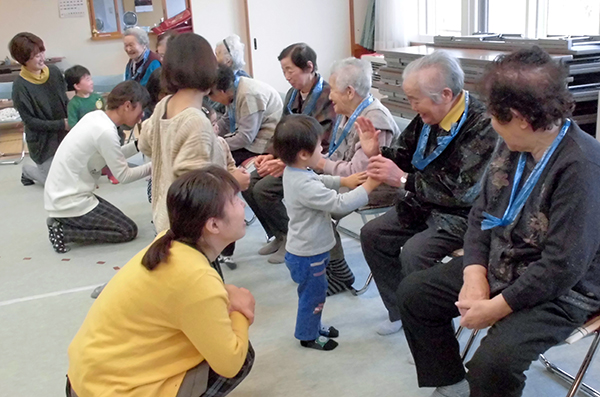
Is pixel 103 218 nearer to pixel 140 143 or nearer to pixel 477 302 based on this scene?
pixel 140 143

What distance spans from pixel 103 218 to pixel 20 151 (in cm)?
352

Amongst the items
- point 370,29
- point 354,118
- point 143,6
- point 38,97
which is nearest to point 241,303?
point 354,118

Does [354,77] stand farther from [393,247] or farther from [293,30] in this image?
[293,30]

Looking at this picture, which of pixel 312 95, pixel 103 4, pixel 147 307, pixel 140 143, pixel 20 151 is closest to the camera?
pixel 147 307

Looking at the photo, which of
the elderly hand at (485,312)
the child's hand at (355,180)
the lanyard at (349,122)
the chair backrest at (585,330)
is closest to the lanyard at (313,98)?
the lanyard at (349,122)

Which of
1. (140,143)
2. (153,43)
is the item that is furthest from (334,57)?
(140,143)

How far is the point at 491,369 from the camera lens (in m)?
1.73

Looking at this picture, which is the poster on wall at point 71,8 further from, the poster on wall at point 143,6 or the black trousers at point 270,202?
the black trousers at point 270,202

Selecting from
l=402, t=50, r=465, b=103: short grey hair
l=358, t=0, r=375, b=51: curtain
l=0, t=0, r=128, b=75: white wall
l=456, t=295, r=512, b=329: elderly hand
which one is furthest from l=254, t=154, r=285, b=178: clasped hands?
l=0, t=0, r=128, b=75: white wall

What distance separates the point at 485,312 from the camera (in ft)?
5.96

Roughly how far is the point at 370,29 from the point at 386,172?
472 centimetres

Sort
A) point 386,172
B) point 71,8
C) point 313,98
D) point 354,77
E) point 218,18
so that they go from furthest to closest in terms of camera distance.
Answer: point 71,8 < point 218,18 < point 313,98 < point 354,77 < point 386,172

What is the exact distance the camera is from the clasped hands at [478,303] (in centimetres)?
181

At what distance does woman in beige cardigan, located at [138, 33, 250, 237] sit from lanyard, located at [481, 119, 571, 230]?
1.11 metres
